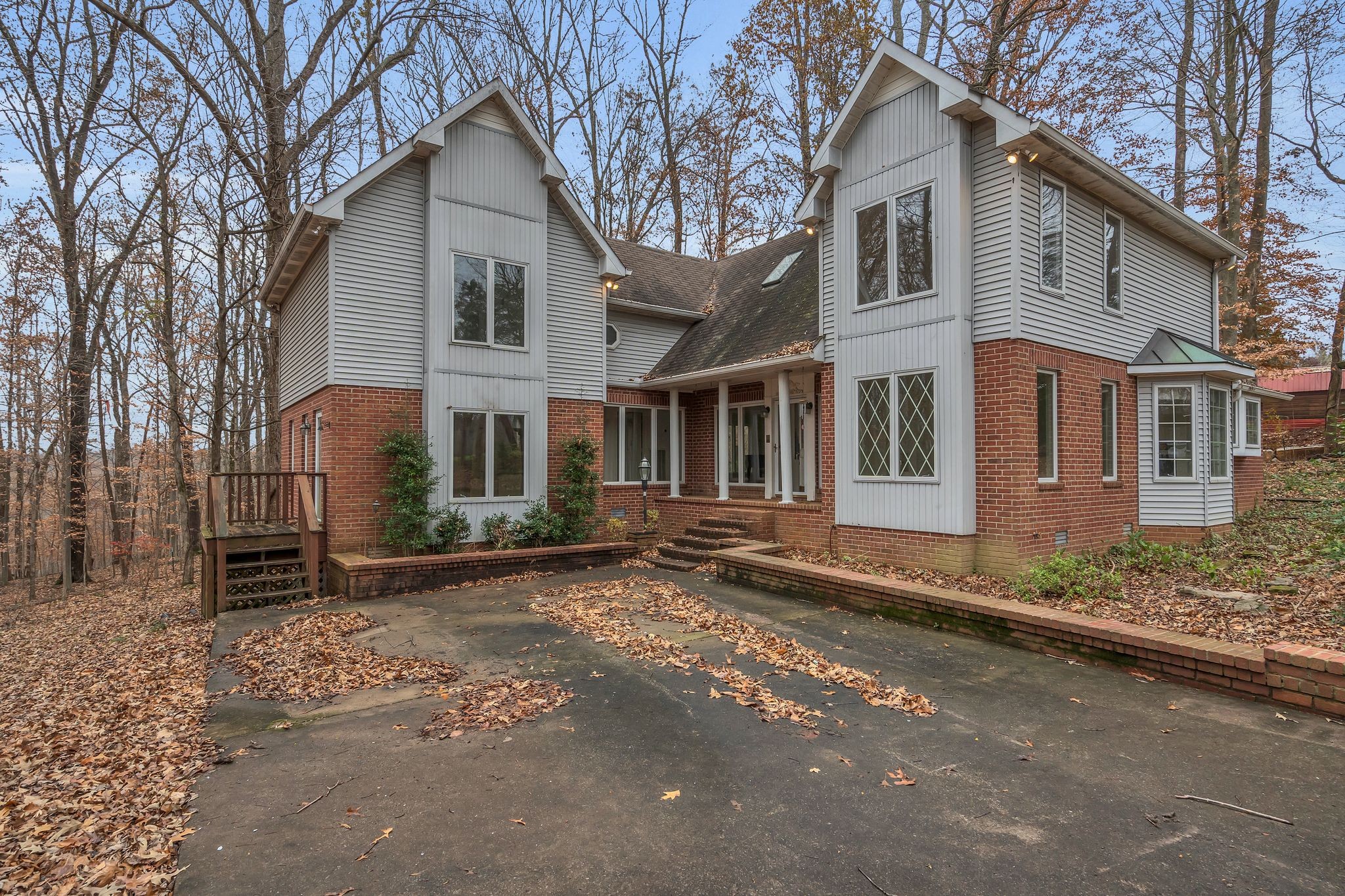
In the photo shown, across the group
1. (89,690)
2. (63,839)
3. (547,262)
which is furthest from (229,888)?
(547,262)

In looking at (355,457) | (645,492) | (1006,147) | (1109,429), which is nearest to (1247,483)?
(1109,429)

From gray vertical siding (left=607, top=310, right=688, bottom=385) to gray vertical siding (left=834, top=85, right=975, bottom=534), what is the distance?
5.60 meters

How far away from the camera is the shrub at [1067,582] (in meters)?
7.29

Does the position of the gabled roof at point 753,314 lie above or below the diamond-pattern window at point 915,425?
above

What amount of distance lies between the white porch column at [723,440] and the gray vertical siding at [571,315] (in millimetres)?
2419

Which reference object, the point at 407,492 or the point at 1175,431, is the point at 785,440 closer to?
the point at 1175,431

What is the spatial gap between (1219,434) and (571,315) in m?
11.6

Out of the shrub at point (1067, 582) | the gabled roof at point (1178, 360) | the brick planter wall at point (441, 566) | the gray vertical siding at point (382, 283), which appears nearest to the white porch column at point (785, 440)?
the brick planter wall at point (441, 566)

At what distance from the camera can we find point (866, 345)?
32.6ft

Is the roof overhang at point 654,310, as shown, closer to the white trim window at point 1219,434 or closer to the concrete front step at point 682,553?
the concrete front step at point 682,553

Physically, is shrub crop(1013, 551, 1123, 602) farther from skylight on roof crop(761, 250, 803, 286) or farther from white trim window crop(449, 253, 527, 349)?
white trim window crop(449, 253, 527, 349)

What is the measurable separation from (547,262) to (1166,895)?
11917mm

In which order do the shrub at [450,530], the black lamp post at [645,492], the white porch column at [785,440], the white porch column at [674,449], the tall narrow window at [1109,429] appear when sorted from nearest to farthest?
the tall narrow window at [1109,429] < the shrub at [450,530] < the white porch column at [785,440] < the black lamp post at [645,492] < the white porch column at [674,449]

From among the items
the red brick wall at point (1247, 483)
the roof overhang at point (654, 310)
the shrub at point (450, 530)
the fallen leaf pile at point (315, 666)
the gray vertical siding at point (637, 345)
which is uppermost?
the roof overhang at point (654, 310)
